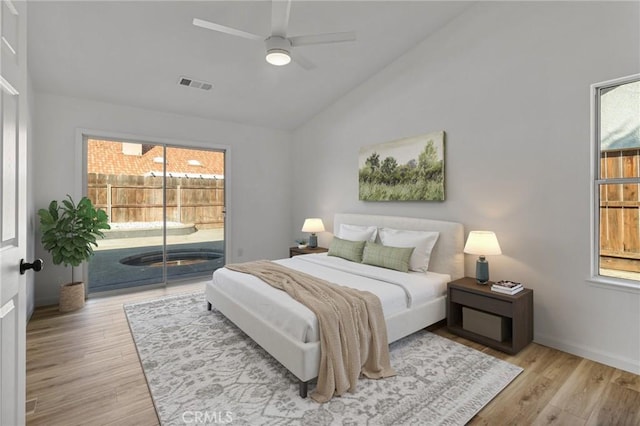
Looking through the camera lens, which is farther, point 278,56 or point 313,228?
point 313,228

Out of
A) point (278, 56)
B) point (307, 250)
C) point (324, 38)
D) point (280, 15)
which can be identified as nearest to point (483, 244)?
point (324, 38)

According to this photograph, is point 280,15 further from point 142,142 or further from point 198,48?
point 142,142

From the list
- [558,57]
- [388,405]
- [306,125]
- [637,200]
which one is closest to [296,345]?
[388,405]

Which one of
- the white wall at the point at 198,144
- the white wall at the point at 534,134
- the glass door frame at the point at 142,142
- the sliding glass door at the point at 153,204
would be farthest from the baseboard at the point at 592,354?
the sliding glass door at the point at 153,204

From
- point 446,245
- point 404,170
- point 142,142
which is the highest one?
point 142,142

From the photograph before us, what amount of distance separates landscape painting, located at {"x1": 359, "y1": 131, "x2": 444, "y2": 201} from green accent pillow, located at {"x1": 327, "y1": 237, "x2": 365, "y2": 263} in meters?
0.81

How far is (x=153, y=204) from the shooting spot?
526cm

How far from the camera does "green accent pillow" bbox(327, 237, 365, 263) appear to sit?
394 cm

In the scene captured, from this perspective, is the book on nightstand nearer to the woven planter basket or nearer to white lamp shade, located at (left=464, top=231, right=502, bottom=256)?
white lamp shade, located at (left=464, top=231, right=502, bottom=256)

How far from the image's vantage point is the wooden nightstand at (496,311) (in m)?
2.68

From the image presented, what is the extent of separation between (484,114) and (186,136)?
4252 millimetres

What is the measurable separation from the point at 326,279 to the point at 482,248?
1502mm

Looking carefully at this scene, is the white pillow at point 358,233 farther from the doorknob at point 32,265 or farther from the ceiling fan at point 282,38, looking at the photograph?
the doorknob at point 32,265

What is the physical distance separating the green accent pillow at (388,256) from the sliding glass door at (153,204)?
9.72 feet
